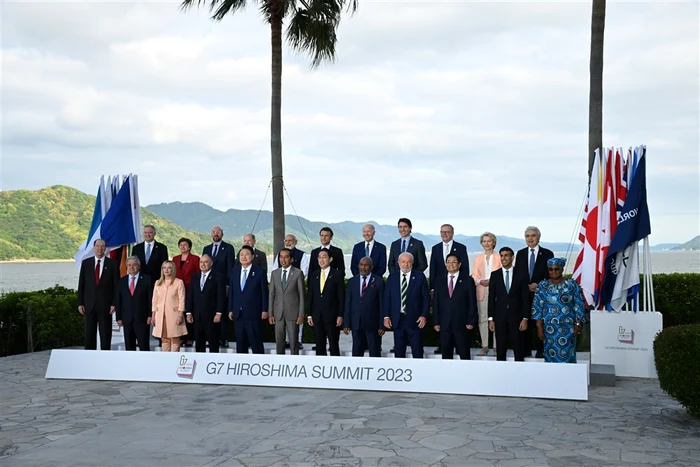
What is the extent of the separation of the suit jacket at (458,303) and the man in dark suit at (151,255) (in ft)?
14.5

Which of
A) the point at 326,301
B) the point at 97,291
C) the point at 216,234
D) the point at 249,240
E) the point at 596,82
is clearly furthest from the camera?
the point at 596,82

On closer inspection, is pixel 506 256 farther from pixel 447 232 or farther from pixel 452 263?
pixel 447 232

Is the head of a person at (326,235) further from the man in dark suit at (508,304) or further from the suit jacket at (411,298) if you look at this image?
the man in dark suit at (508,304)

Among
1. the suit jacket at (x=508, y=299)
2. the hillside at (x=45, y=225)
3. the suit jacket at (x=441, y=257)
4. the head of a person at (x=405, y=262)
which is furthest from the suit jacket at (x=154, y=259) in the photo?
the hillside at (x=45, y=225)

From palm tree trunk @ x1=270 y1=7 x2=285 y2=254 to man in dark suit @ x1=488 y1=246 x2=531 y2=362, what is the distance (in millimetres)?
6053

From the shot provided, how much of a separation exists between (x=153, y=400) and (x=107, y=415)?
2.68 ft

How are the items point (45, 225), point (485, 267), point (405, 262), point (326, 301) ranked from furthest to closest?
point (45, 225)
point (485, 267)
point (326, 301)
point (405, 262)

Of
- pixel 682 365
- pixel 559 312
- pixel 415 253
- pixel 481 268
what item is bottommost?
pixel 682 365

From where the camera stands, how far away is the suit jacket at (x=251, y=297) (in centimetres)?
979

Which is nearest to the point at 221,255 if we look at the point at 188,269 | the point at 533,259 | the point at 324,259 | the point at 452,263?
the point at 188,269

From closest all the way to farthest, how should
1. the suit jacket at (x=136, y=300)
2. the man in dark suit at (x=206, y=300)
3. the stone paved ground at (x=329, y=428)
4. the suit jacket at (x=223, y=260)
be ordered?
1. the stone paved ground at (x=329, y=428)
2. the man in dark suit at (x=206, y=300)
3. the suit jacket at (x=136, y=300)
4. the suit jacket at (x=223, y=260)

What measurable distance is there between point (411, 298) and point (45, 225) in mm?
75489

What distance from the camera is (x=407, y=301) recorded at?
9133mm

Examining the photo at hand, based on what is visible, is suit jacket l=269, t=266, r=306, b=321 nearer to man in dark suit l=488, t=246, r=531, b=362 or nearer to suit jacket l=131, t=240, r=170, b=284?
suit jacket l=131, t=240, r=170, b=284
